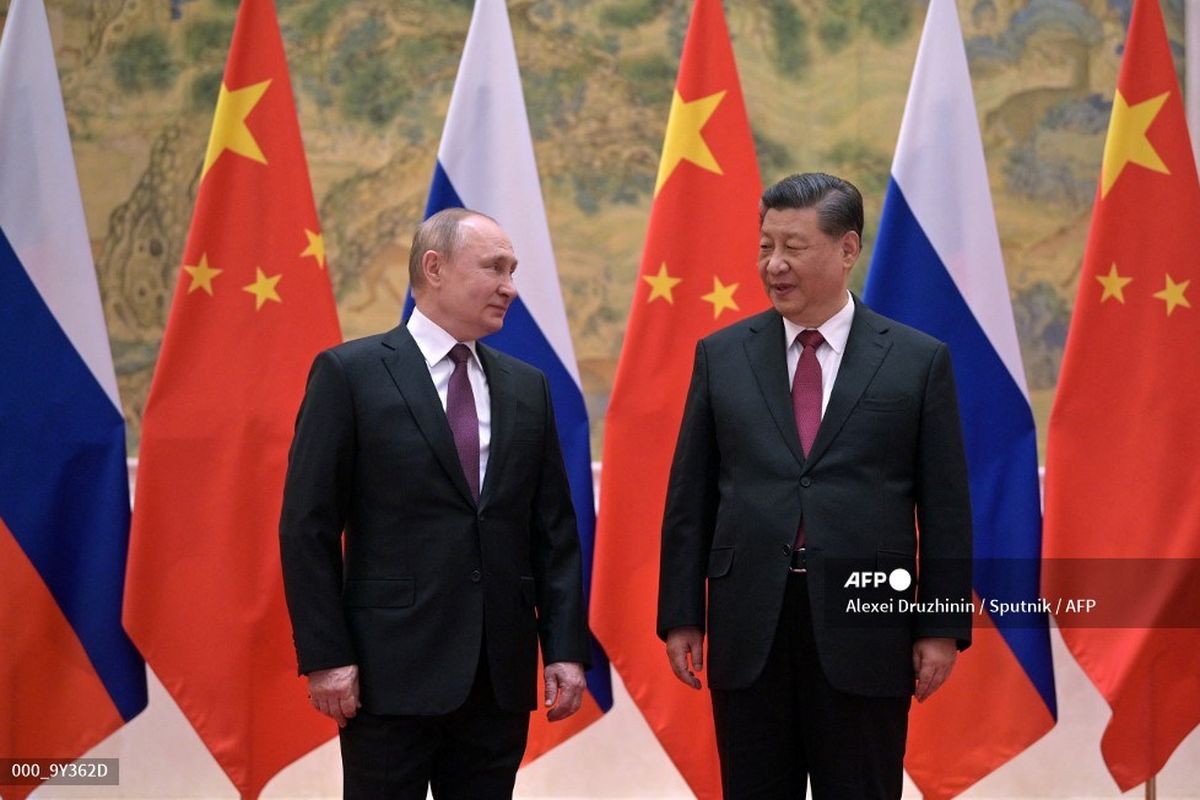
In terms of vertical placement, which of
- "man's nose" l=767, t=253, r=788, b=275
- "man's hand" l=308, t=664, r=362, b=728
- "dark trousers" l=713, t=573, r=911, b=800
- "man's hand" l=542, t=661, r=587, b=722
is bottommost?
"dark trousers" l=713, t=573, r=911, b=800

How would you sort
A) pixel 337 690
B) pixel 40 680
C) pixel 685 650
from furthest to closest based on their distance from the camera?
pixel 40 680, pixel 685 650, pixel 337 690

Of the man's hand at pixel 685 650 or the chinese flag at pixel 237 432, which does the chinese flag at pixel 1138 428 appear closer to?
the man's hand at pixel 685 650

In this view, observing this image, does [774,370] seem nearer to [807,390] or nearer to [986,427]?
[807,390]

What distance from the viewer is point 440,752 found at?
8.55 ft

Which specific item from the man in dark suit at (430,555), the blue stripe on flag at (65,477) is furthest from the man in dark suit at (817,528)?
the blue stripe on flag at (65,477)

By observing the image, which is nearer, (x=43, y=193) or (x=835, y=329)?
(x=835, y=329)

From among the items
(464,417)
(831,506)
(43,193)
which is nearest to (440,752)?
(464,417)

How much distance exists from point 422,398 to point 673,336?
4.50 ft

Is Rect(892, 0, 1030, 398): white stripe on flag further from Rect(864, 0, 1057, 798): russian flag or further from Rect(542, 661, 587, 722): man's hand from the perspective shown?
Rect(542, 661, 587, 722): man's hand

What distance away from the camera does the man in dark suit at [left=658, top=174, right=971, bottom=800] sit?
251 cm

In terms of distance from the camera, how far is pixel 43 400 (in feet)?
12.0

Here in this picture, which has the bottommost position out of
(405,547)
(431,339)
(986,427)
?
(986,427)

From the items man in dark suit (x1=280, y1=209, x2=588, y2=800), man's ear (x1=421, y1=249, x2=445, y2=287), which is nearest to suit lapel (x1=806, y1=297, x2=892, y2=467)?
man in dark suit (x1=280, y1=209, x2=588, y2=800)

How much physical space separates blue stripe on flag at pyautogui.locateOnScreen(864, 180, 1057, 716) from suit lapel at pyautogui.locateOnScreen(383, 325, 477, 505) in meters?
1.62
